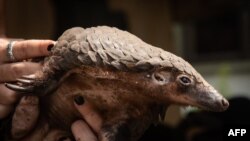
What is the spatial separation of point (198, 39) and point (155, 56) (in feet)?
6.01

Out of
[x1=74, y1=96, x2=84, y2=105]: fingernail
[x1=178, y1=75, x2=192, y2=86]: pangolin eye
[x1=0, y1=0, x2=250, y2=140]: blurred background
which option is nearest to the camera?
[x1=178, y1=75, x2=192, y2=86]: pangolin eye

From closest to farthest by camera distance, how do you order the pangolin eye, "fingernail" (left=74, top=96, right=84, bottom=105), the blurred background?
the pangolin eye, "fingernail" (left=74, top=96, right=84, bottom=105), the blurred background

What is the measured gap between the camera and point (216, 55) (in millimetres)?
2383

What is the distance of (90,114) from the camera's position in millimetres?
672

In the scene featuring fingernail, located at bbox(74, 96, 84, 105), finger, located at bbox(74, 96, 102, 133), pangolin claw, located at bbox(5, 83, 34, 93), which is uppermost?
pangolin claw, located at bbox(5, 83, 34, 93)

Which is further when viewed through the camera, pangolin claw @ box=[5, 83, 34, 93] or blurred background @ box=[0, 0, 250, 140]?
blurred background @ box=[0, 0, 250, 140]

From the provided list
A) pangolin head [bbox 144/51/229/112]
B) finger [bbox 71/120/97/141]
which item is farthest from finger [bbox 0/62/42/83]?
pangolin head [bbox 144/51/229/112]

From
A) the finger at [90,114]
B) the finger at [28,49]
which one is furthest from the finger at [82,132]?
the finger at [28,49]

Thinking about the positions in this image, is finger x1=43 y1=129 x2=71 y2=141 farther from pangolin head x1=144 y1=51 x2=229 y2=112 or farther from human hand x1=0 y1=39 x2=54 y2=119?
pangolin head x1=144 y1=51 x2=229 y2=112

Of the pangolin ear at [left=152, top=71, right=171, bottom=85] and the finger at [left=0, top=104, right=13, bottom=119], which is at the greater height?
the pangolin ear at [left=152, top=71, right=171, bottom=85]

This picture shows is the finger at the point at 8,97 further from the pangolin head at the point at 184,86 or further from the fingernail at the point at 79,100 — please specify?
the pangolin head at the point at 184,86

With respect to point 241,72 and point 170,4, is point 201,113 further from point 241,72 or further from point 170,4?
point 241,72

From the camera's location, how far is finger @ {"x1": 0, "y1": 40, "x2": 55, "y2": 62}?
2.34 feet

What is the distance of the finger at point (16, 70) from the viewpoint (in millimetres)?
725
